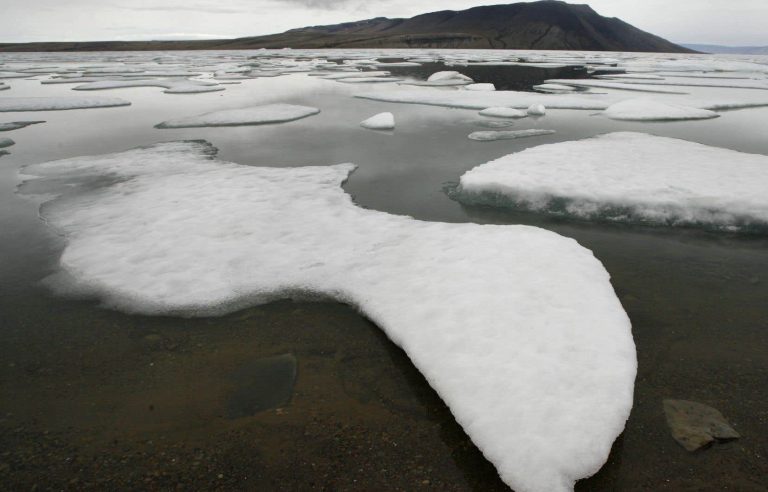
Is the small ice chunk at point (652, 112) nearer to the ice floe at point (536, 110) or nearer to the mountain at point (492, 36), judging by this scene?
the ice floe at point (536, 110)

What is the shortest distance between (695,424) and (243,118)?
11055 millimetres

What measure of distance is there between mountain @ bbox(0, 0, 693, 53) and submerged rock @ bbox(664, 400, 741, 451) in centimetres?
9622

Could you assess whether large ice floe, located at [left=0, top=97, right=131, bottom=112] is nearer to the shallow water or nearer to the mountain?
the shallow water

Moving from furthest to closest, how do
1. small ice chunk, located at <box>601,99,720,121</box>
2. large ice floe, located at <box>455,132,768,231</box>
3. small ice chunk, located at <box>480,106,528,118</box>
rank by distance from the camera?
1. small ice chunk, located at <box>480,106,528,118</box>
2. small ice chunk, located at <box>601,99,720,121</box>
3. large ice floe, located at <box>455,132,768,231</box>

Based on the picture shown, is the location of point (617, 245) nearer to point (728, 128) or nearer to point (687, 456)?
point (687, 456)

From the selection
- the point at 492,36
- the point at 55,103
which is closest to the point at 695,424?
the point at 55,103

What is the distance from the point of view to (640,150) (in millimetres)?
7043

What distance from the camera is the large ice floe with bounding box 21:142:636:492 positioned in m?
2.29

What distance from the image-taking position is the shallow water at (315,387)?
2.14m

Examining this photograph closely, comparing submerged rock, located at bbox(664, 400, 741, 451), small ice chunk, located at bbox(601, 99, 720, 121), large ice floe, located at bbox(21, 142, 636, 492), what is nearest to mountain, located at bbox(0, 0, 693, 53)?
small ice chunk, located at bbox(601, 99, 720, 121)

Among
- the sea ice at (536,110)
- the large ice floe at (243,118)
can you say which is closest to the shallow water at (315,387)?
the large ice floe at (243,118)

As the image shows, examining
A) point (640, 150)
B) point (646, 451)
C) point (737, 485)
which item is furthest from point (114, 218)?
point (640, 150)

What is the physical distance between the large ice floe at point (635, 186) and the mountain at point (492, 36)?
3623 inches

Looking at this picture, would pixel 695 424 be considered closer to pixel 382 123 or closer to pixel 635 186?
pixel 635 186
